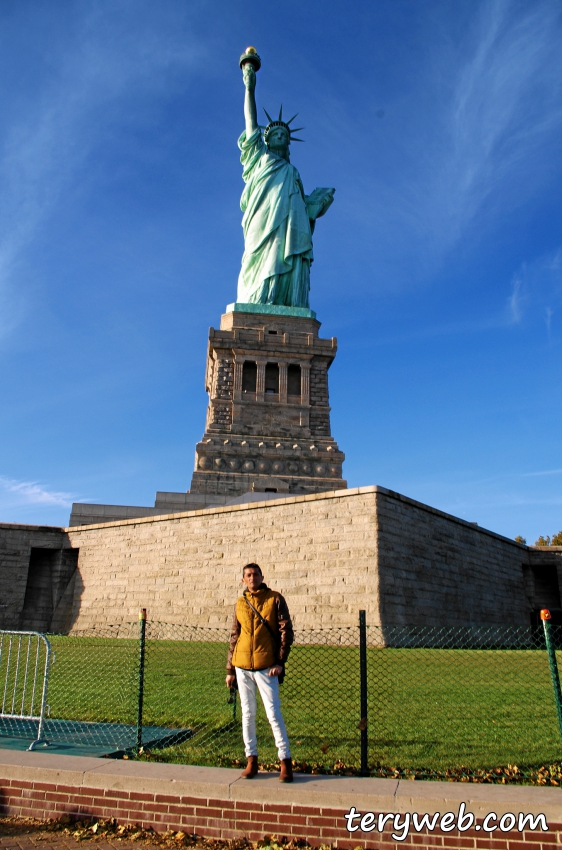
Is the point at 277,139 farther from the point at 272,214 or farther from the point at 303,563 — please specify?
the point at 303,563

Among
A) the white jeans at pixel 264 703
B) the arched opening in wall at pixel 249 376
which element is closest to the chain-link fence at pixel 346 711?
the white jeans at pixel 264 703

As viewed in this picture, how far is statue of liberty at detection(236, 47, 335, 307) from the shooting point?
38875 millimetres

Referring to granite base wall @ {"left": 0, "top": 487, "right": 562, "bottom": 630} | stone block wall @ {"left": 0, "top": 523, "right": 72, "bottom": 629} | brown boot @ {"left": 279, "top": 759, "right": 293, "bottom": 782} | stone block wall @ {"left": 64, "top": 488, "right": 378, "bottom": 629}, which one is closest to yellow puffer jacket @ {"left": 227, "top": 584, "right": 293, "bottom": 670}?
brown boot @ {"left": 279, "top": 759, "right": 293, "bottom": 782}

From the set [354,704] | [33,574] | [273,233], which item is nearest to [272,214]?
[273,233]

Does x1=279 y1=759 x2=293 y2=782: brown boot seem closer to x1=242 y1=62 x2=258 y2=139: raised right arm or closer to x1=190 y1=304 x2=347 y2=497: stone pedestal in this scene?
x1=190 y1=304 x2=347 y2=497: stone pedestal

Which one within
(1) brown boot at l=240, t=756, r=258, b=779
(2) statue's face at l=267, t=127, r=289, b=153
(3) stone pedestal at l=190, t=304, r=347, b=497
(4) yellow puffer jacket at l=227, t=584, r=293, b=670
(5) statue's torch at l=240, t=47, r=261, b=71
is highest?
(5) statue's torch at l=240, t=47, r=261, b=71

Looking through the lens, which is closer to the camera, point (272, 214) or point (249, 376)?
point (249, 376)

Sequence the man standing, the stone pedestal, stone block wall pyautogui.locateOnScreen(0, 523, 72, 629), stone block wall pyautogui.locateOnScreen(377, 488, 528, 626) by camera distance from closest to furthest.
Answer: the man standing, stone block wall pyautogui.locateOnScreen(377, 488, 528, 626), stone block wall pyautogui.locateOnScreen(0, 523, 72, 629), the stone pedestal

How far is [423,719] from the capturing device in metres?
7.75

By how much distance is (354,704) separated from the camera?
338 inches

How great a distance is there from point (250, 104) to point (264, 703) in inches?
1709

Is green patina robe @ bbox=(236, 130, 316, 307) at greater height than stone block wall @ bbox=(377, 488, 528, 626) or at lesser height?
greater

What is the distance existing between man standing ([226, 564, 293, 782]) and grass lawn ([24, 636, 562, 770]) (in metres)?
1.04

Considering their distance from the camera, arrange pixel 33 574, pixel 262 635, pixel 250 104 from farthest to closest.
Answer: pixel 250 104 < pixel 33 574 < pixel 262 635
